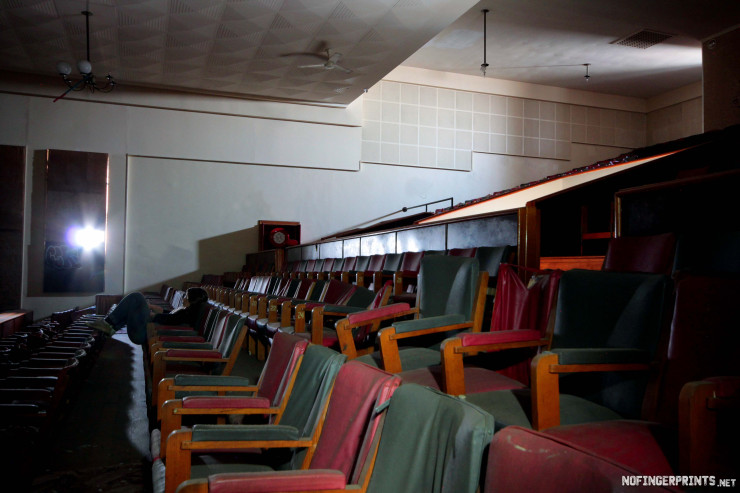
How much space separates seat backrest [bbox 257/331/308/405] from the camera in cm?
135

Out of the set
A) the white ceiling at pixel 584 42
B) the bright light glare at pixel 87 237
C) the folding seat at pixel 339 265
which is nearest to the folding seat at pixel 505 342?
the folding seat at pixel 339 265

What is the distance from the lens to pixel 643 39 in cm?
686

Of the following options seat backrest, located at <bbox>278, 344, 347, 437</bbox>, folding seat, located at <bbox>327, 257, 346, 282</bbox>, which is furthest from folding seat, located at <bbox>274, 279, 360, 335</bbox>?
seat backrest, located at <bbox>278, 344, 347, 437</bbox>

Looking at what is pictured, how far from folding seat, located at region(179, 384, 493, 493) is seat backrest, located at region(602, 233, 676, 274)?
0.76 m

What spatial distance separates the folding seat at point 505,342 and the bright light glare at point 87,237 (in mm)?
6424

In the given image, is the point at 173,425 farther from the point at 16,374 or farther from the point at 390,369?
the point at 16,374

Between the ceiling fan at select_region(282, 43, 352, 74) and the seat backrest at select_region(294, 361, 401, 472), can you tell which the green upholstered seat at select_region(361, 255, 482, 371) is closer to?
the seat backrest at select_region(294, 361, 401, 472)

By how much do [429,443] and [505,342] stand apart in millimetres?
612

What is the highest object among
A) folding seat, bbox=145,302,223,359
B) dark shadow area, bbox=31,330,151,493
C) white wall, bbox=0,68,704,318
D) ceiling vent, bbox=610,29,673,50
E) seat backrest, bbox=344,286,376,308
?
ceiling vent, bbox=610,29,673,50

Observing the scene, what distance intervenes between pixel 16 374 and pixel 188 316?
→ 3.96 feet

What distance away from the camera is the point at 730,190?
50.9 inches

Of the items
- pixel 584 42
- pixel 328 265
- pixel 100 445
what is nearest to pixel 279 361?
pixel 100 445

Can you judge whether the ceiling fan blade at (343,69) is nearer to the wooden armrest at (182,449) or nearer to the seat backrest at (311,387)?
the seat backrest at (311,387)

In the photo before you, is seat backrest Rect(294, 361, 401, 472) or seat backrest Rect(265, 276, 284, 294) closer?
seat backrest Rect(294, 361, 401, 472)
